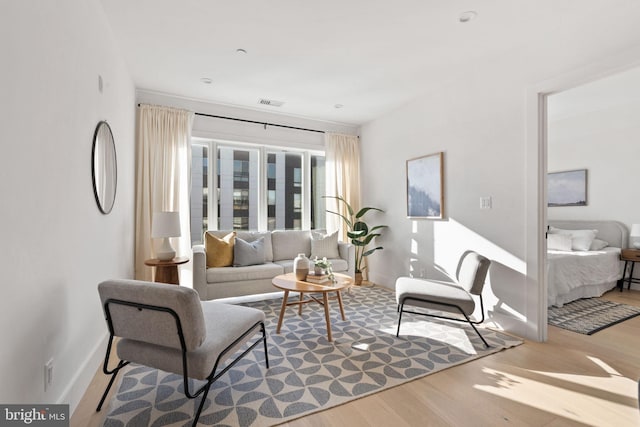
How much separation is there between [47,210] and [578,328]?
170 inches

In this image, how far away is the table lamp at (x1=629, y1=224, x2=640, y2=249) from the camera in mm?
4176

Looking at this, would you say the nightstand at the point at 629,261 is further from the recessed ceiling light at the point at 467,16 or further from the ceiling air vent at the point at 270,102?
the ceiling air vent at the point at 270,102

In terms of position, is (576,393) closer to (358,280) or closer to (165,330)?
(165,330)

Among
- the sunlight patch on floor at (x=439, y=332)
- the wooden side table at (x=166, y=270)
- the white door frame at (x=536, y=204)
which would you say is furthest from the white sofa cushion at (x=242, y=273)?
the white door frame at (x=536, y=204)

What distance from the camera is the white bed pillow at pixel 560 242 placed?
4.47 meters

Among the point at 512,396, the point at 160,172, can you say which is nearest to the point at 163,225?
the point at 160,172

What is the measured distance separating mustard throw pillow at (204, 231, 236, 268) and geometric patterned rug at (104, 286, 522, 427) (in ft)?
3.15

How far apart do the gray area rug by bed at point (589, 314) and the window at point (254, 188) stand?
335cm

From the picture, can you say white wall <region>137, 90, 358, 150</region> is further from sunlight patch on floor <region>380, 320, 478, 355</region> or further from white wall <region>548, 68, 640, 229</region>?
white wall <region>548, 68, 640, 229</region>

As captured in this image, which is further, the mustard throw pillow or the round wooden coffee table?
the mustard throw pillow

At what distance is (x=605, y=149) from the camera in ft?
15.4

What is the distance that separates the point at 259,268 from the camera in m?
3.73

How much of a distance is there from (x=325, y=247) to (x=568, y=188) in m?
4.38

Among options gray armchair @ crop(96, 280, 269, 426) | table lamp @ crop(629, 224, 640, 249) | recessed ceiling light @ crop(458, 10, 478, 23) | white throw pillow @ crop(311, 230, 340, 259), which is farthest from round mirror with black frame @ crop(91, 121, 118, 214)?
table lamp @ crop(629, 224, 640, 249)
